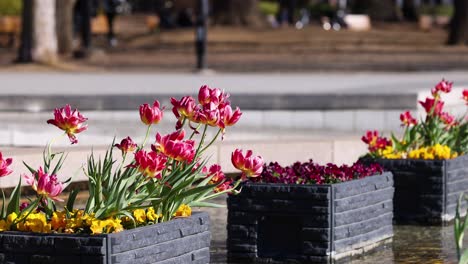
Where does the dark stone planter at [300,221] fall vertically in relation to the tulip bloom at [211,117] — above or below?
below

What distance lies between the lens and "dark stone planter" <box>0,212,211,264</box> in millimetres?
5840

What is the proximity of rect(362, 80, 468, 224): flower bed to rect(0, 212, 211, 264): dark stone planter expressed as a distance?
3.34 metres

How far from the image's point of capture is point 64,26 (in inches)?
1478

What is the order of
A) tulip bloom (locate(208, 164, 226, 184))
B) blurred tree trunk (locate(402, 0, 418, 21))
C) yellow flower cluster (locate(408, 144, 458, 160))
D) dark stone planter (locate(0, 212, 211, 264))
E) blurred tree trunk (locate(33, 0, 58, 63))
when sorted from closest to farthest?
dark stone planter (locate(0, 212, 211, 264))
tulip bloom (locate(208, 164, 226, 184))
yellow flower cluster (locate(408, 144, 458, 160))
blurred tree trunk (locate(33, 0, 58, 63))
blurred tree trunk (locate(402, 0, 418, 21))

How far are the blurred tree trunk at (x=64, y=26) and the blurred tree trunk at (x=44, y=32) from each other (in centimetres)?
625

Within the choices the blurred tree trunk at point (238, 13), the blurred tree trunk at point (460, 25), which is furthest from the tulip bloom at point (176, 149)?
the blurred tree trunk at point (238, 13)

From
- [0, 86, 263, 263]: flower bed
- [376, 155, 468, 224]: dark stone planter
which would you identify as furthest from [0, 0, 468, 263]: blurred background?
[0, 86, 263, 263]: flower bed

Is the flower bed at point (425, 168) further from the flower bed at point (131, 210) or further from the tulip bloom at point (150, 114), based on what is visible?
the tulip bloom at point (150, 114)

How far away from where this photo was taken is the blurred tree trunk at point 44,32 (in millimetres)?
30062

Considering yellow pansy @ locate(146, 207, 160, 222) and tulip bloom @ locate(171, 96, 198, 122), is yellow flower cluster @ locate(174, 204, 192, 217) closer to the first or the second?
yellow pansy @ locate(146, 207, 160, 222)

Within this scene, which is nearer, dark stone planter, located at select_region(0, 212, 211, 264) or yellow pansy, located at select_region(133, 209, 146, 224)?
dark stone planter, located at select_region(0, 212, 211, 264)

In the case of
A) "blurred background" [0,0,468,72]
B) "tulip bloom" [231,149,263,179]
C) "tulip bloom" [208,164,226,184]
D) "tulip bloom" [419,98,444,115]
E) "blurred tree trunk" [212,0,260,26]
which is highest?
"blurred tree trunk" [212,0,260,26]

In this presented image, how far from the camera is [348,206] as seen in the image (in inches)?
318

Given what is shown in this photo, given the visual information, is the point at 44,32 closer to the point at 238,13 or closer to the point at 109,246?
the point at 238,13
